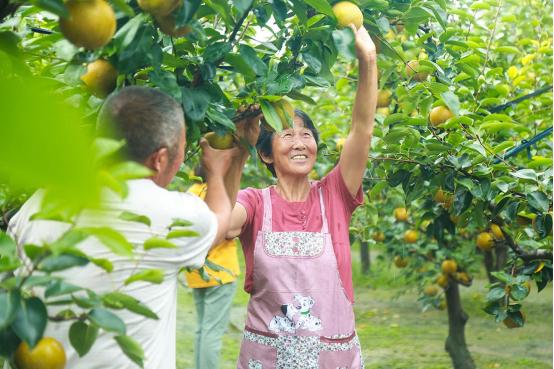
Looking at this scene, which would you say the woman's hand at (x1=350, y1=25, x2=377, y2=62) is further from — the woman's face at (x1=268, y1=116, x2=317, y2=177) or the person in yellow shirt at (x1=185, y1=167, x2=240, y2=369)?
the person in yellow shirt at (x1=185, y1=167, x2=240, y2=369)

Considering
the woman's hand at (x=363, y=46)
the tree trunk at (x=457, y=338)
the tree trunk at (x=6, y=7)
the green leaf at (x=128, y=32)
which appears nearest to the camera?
the tree trunk at (x=6, y=7)

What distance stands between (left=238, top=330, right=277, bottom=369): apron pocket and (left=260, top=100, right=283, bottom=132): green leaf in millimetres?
747

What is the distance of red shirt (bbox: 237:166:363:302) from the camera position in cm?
220

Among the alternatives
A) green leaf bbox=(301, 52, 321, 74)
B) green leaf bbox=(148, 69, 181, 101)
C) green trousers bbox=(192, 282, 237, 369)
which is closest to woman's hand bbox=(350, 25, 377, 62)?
green leaf bbox=(301, 52, 321, 74)

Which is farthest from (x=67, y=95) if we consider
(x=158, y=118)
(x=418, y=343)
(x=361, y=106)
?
(x=418, y=343)

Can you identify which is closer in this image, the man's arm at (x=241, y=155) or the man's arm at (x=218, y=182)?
the man's arm at (x=218, y=182)

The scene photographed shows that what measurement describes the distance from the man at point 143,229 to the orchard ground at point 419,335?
3.75 m

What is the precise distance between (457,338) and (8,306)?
4.60m

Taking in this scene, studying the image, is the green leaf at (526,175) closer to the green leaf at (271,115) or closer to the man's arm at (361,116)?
the man's arm at (361,116)

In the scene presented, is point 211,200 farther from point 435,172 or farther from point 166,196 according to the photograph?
point 435,172

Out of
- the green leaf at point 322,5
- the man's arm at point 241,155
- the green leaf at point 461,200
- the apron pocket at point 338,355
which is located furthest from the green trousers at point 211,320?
the green leaf at point 322,5

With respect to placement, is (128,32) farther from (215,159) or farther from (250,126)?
(250,126)

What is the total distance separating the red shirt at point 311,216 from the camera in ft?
7.23

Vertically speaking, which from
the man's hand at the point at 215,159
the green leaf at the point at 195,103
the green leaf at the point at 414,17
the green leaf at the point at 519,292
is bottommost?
the green leaf at the point at 519,292
